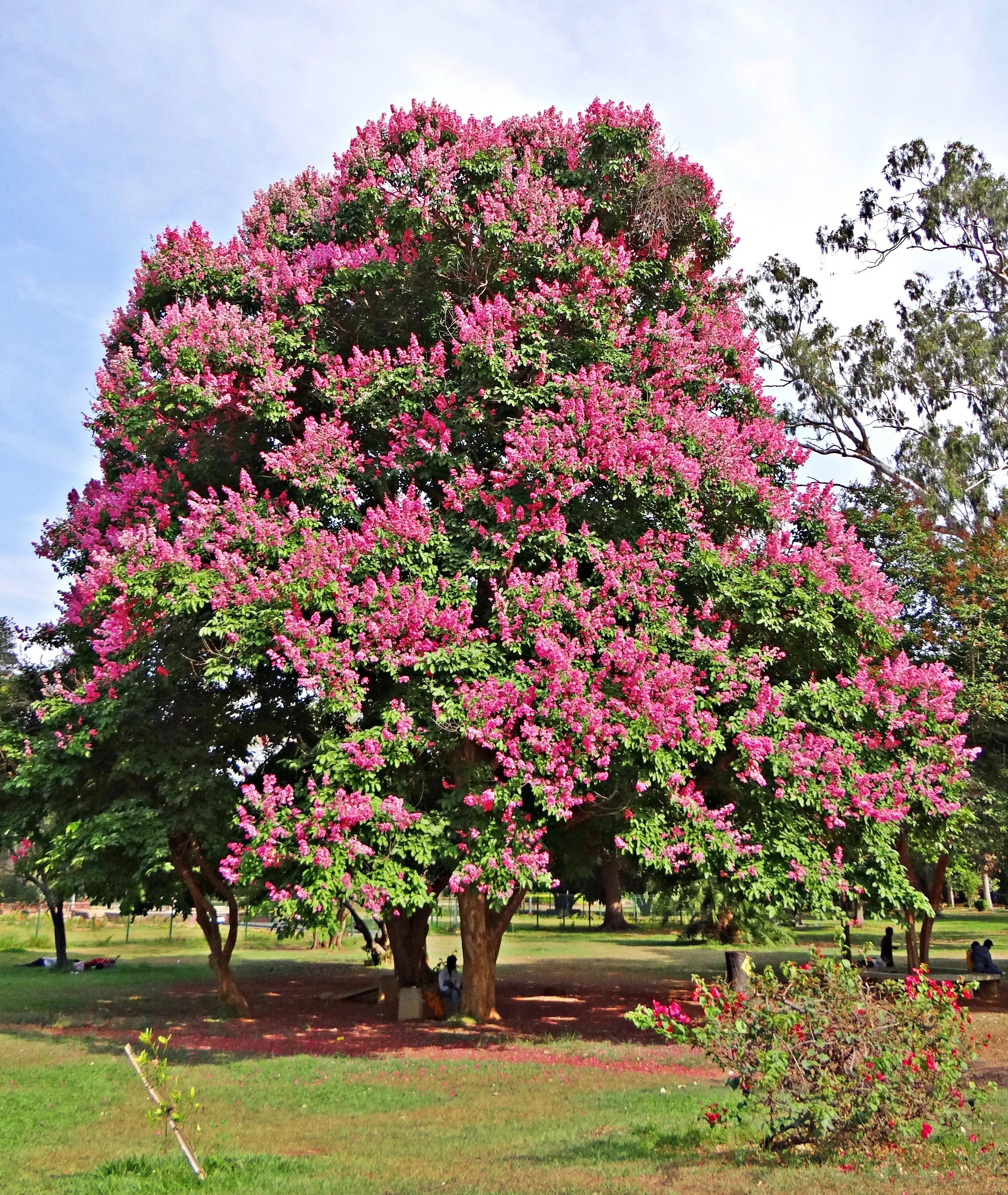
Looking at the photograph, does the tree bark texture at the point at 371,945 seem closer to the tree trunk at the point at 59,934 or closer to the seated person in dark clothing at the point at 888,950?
the tree trunk at the point at 59,934

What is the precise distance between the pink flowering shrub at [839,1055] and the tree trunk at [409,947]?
1305cm

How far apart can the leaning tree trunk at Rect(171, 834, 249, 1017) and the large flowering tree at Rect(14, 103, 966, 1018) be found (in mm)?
692

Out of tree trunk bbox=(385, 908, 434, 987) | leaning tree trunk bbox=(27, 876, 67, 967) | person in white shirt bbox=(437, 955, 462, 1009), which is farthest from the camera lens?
leaning tree trunk bbox=(27, 876, 67, 967)

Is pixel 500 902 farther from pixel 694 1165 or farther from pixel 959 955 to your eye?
pixel 959 955

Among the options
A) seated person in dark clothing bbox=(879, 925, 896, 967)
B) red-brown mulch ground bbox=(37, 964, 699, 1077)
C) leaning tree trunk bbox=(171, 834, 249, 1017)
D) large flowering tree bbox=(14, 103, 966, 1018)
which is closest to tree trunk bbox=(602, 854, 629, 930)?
seated person in dark clothing bbox=(879, 925, 896, 967)

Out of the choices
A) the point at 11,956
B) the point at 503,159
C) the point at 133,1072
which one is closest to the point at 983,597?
the point at 503,159

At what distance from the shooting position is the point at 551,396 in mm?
15391

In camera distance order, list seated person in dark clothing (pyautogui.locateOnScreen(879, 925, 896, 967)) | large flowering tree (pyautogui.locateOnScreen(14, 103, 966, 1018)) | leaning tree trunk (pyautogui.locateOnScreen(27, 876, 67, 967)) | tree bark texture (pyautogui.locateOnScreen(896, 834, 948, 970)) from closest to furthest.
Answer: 1. large flowering tree (pyautogui.locateOnScreen(14, 103, 966, 1018))
2. tree bark texture (pyautogui.locateOnScreen(896, 834, 948, 970))
3. seated person in dark clothing (pyautogui.locateOnScreen(879, 925, 896, 967))
4. leaning tree trunk (pyautogui.locateOnScreen(27, 876, 67, 967))

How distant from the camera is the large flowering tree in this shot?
13633 mm

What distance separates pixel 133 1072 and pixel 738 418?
14.6m

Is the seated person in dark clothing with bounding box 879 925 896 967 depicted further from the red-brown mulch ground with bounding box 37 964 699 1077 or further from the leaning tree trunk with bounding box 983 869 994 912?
the leaning tree trunk with bounding box 983 869 994 912

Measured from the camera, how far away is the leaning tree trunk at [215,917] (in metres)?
19.2

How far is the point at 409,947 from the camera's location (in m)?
20.7

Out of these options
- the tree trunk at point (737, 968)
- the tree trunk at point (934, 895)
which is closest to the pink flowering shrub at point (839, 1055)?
the tree trunk at point (737, 968)
